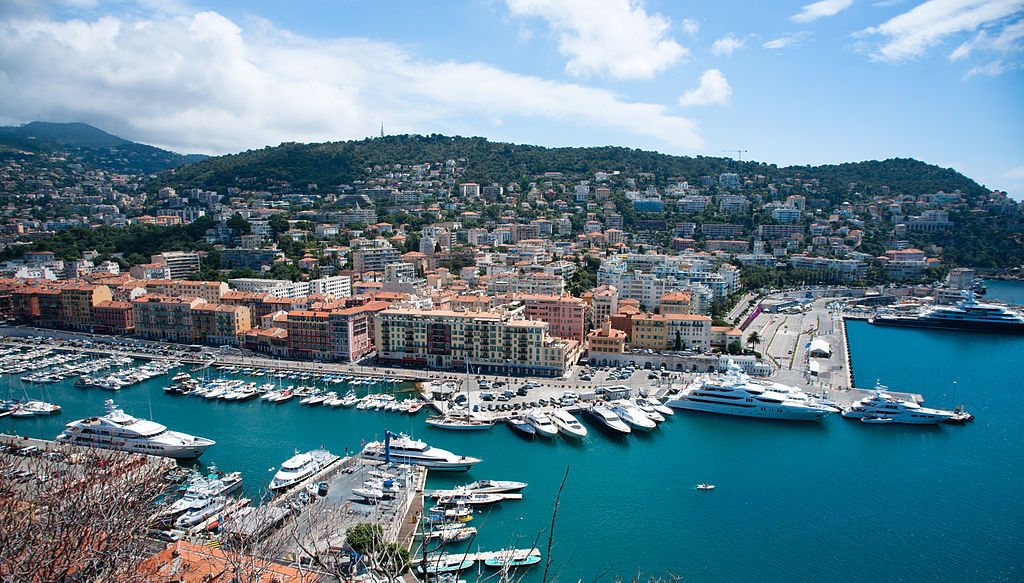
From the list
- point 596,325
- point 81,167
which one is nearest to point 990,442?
point 596,325

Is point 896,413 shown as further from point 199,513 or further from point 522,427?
point 199,513

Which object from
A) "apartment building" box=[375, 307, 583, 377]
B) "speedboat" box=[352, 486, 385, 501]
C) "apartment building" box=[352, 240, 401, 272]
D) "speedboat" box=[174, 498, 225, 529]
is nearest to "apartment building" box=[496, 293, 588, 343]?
"apartment building" box=[375, 307, 583, 377]

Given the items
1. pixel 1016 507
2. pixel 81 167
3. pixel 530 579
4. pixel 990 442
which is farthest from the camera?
→ pixel 81 167

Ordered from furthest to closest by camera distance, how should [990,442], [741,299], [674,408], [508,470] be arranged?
[741,299] → [674,408] → [990,442] → [508,470]

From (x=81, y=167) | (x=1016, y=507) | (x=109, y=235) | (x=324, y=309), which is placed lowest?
(x=1016, y=507)

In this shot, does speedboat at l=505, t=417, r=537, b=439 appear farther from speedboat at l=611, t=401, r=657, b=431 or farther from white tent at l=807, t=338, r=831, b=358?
white tent at l=807, t=338, r=831, b=358

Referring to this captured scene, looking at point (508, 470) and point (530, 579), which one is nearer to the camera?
point (530, 579)

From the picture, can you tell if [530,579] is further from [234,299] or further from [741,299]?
[741,299]
